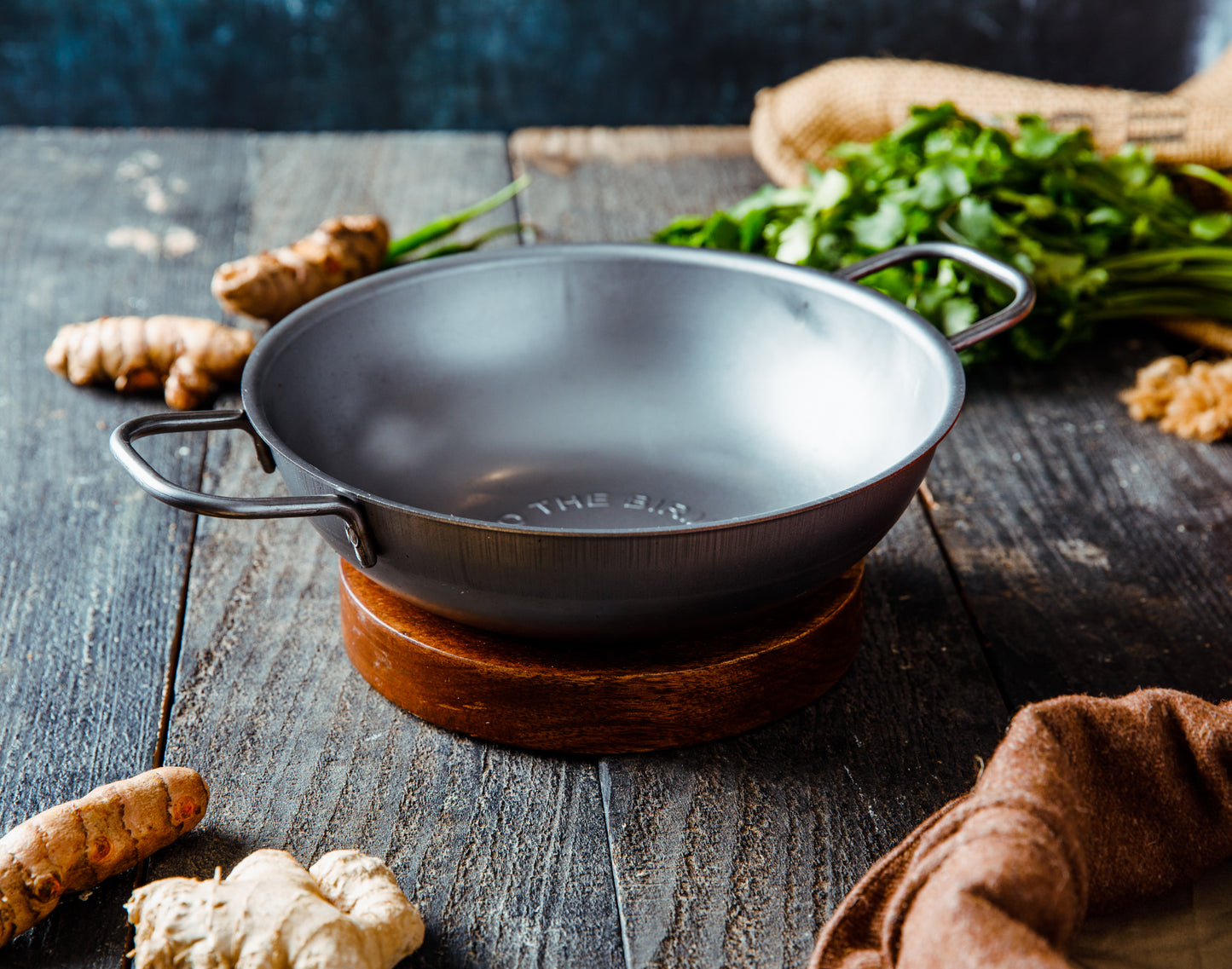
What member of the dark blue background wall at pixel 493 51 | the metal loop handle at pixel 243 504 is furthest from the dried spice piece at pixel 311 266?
the dark blue background wall at pixel 493 51

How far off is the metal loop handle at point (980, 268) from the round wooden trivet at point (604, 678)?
22 cm

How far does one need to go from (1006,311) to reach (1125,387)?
439 mm

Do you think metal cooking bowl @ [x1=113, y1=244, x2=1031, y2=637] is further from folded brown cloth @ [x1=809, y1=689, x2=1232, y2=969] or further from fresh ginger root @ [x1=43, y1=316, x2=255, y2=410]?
A: fresh ginger root @ [x1=43, y1=316, x2=255, y2=410]

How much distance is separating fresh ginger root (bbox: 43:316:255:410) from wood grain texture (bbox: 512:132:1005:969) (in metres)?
0.63

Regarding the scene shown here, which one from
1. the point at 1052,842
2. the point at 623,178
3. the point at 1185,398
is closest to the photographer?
the point at 1052,842

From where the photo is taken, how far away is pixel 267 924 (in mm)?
497

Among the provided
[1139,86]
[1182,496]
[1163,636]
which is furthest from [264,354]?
[1139,86]

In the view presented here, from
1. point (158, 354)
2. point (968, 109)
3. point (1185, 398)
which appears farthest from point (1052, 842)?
point (968, 109)

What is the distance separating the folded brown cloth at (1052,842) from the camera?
0.46 m

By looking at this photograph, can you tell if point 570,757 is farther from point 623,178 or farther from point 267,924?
point 623,178

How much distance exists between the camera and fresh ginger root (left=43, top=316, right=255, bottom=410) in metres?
1.09

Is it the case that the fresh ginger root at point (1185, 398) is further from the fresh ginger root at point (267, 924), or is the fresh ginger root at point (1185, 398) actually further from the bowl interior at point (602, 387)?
the fresh ginger root at point (267, 924)

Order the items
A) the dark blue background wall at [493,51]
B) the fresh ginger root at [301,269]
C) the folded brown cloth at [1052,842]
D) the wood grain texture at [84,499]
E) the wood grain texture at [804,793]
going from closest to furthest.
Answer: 1. the folded brown cloth at [1052,842]
2. the wood grain texture at [804,793]
3. the wood grain texture at [84,499]
4. the fresh ginger root at [301,269]
5. the dark blue background wall at [493,51]

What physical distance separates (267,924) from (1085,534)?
69 centimetres
